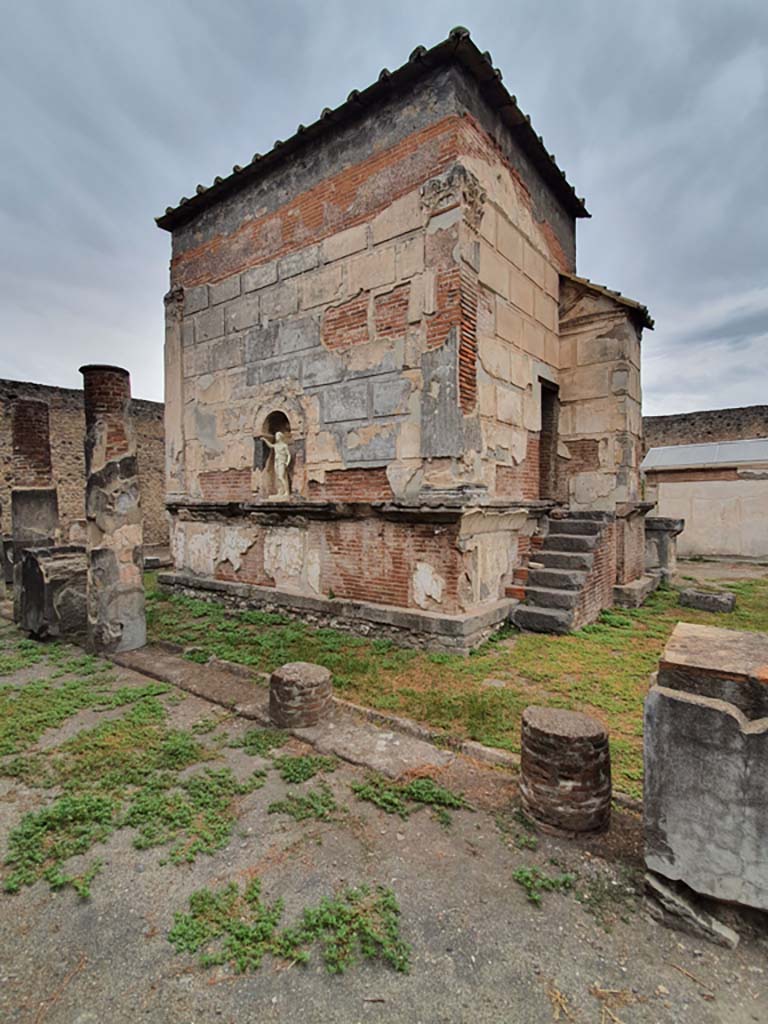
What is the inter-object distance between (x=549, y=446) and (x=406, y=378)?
352cm

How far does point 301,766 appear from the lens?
3.45m

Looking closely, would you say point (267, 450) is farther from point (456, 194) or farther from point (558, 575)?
point (558, 575)

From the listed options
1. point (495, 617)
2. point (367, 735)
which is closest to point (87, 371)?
point (367, 735)

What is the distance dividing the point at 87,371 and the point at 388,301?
12.6ft

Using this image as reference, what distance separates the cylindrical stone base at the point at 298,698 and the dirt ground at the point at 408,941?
102 cm

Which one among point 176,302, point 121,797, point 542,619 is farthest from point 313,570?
point 176,302

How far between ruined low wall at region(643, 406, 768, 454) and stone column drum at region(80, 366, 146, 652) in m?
19.6

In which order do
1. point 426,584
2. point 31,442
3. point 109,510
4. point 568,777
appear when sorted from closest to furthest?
point 568,777 → point 109,510 → point 426,584 → point 31,442

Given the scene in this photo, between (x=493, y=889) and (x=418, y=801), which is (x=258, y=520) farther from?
(x=493, y=889)

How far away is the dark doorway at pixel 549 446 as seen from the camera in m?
8.69

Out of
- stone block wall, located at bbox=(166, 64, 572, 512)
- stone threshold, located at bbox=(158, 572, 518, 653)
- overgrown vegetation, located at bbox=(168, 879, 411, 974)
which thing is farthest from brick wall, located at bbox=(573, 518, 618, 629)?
overgrown vegetation, located at bbox=(168, 879, 411, 974)

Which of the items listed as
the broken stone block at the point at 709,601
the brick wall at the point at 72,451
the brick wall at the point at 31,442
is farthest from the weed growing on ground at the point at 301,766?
the brick wall at the point at 72,451

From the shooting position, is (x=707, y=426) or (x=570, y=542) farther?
(x=707, y=426)

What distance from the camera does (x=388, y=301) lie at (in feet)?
21.9
